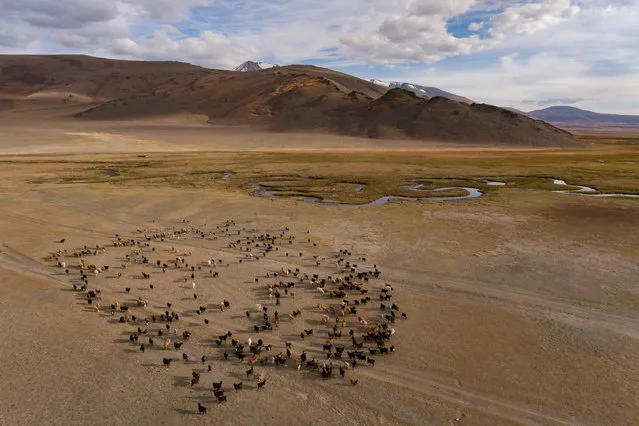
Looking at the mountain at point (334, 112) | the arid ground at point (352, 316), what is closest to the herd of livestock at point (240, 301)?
the arid ground at point (352, 316)

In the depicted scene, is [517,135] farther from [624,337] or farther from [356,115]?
[624,337]

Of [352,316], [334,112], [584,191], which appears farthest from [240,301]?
[334,112]

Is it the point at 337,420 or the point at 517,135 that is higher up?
the point at 517,135

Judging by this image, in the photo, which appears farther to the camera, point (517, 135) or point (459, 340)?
point (517, 135)

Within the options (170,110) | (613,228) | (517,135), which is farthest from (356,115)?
(613,228)

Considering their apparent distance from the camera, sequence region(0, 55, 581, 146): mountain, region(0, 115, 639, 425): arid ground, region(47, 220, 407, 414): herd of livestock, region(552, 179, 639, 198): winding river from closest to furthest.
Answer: region(0, 115, 639, 425): arid ground → region(47, 220, 407, 414): herd of livestock → region(552, 179, 639, 198): winding river → region(0, 55, 581, 146): mountain

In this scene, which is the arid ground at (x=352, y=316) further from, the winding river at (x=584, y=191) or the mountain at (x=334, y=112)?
the mountain at (x=334, y=112)

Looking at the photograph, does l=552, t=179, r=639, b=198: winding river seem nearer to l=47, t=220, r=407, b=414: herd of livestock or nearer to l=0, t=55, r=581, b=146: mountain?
l=47, t=220, r=407, b=414: herd of livestock

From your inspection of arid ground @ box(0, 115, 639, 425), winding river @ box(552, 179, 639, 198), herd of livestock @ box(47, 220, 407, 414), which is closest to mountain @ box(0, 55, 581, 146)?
winding river @ box(552, 179, 639, 198)
